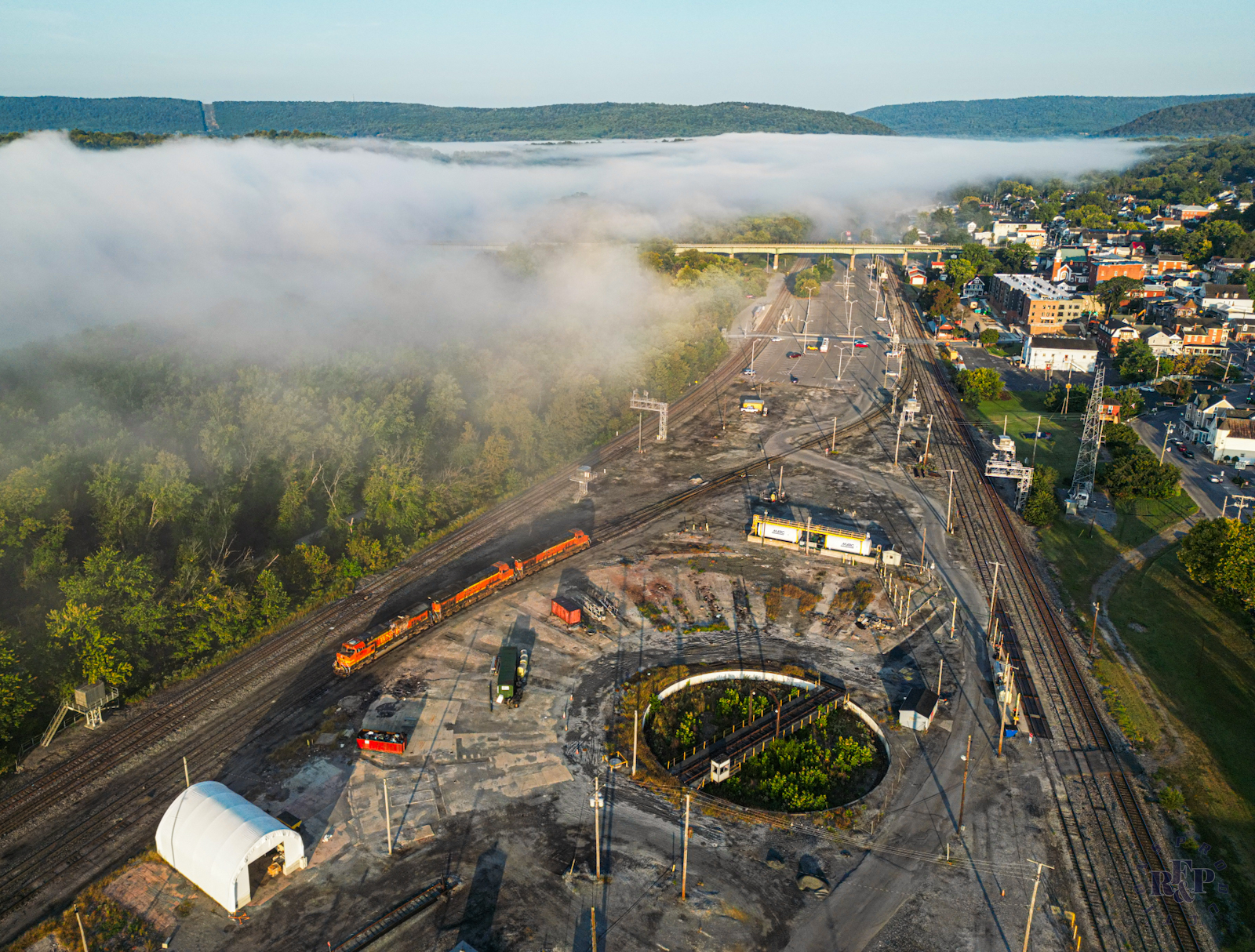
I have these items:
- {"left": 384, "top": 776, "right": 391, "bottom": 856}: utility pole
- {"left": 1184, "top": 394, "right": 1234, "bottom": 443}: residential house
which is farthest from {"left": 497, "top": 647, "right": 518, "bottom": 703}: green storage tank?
{"left": 1184, "top": 394, "right": 1234, "bottom": 443}: residential house

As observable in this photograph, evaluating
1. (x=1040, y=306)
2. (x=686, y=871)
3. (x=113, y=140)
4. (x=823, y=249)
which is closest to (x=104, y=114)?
(x=113, y=140)

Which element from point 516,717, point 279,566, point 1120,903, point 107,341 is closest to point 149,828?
point 516,717

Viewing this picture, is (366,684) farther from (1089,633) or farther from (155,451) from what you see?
(1089,633)

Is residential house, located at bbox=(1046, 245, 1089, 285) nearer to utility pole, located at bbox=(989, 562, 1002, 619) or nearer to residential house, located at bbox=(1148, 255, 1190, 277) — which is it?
residential house, located at bbox=(1148, 255, 1190, 277)

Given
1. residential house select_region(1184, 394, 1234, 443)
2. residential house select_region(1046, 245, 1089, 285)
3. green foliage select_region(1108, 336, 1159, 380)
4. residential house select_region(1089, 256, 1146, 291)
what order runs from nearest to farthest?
A: 1. residential house select_region(1184, 394, 1234, 443)
2. green foliage select_region(1108, 336, 1159, 380)
3. residential house select_region(1089, 256, 1146, 291)
4. residential house select_region(1046, 245, 1089, 285)

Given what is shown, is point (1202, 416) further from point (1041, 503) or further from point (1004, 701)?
point (1004, 701)

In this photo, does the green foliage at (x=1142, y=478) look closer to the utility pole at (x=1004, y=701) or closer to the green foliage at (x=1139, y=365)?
the utility pole at (x=1004, y=701)
